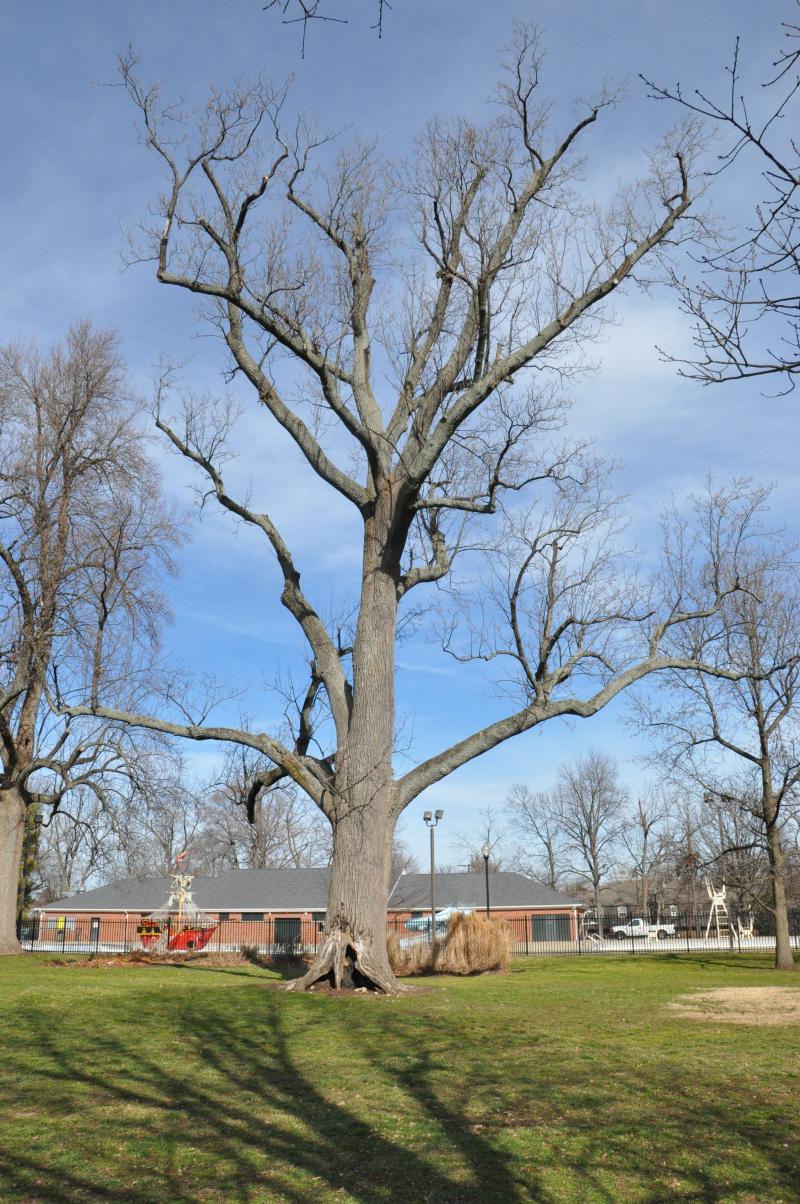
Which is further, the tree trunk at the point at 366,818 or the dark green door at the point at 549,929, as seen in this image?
the dark green door at the point at 549,929

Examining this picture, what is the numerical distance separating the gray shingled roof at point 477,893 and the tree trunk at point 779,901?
22.8 m

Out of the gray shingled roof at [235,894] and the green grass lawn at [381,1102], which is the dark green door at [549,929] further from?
the green grass lawn at [381,1102]

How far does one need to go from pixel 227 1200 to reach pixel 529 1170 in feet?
4.98

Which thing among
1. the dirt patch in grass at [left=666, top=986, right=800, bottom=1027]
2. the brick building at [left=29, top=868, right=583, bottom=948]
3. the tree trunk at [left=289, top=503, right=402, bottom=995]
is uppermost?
the tree trunk at [left=289, top=503, right=402, bottom=995]

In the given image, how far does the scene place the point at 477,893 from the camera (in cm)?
4562

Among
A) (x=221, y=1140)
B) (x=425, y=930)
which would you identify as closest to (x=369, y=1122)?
(x=221, y=1140)

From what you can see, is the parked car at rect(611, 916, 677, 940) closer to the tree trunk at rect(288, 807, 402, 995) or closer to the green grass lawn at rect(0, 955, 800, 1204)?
the tree trunk at rect(288, 807, 402, 995)

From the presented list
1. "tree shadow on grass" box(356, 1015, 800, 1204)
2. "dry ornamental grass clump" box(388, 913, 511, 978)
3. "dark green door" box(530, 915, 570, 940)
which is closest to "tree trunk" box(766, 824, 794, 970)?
"dry ornamental grass clump" box(388, 913, 511, 978)

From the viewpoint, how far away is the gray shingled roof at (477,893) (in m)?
44.4

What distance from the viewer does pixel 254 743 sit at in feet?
47.0

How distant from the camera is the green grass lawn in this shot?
473cm

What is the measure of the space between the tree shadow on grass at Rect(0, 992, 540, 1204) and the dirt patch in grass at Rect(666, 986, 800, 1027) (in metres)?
5.24

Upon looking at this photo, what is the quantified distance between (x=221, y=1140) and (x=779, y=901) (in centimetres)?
1984

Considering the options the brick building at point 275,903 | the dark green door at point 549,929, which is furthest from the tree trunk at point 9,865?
the dark green door at point 549,929
